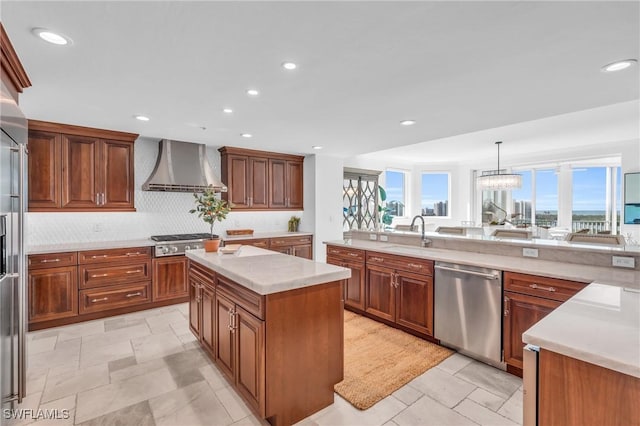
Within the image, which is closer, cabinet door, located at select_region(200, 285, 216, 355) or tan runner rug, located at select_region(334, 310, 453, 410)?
tan runner rug, located at select_region(334, 310, 453, 410)

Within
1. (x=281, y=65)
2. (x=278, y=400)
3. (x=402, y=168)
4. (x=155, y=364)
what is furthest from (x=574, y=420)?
(x=402, y=168)

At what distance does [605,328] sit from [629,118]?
478 centimetres

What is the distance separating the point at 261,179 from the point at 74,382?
3.89 metres

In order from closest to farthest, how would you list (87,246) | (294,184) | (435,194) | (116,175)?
(87,246)
(116,175)
(294,184)
(435,194)

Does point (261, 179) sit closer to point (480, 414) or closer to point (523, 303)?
point (523, 303)

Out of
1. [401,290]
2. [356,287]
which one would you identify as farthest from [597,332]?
[356,287]

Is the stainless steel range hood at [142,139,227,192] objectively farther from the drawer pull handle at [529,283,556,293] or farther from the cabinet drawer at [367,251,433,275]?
the drawer pull handle at [529,283,556,293]

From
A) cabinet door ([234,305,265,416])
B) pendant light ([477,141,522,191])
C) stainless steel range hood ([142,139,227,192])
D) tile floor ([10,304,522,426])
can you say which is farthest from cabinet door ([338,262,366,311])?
pendant light ([477,141,522,191])

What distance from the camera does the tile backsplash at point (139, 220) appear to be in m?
4.10

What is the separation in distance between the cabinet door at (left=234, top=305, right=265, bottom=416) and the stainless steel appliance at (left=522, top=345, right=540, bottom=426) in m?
1.34

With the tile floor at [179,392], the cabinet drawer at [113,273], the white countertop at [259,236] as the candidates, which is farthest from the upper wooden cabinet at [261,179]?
the tile floor at [179,392]

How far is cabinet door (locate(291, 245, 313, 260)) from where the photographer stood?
5751 millimetres

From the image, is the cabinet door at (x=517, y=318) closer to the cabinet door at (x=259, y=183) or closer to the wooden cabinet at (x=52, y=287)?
the cabinet door at (x=259, y=183)

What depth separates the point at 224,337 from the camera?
241 centimetres
